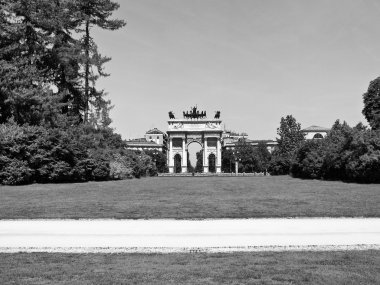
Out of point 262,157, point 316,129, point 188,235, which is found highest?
point 316,129

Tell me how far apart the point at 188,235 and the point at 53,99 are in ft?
73.8

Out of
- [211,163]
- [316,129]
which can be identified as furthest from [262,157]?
[316,129]

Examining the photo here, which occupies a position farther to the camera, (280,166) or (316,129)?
(316,129)

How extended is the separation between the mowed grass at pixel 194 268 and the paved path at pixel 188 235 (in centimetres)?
68

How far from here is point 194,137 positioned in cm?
9812

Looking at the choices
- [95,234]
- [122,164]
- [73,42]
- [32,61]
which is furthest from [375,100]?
[95,234]

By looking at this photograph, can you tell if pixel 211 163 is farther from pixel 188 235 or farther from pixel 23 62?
pixel 188 235

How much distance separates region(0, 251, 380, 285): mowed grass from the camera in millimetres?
5133

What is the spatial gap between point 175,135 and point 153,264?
91.0 meters

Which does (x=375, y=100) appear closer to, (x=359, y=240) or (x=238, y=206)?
(x=238, y=206)

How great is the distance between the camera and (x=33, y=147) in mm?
24875

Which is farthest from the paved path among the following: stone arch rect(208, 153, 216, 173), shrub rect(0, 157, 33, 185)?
stone arch rect(208, 153, 216, 173)

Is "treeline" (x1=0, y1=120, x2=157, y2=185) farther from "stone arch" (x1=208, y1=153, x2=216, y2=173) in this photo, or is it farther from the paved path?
"stone arch" (x1=208, y1=153, x2=216, y2=173)

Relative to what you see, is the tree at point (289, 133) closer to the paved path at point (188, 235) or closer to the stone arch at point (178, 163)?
the paved path at point (188, 235)
